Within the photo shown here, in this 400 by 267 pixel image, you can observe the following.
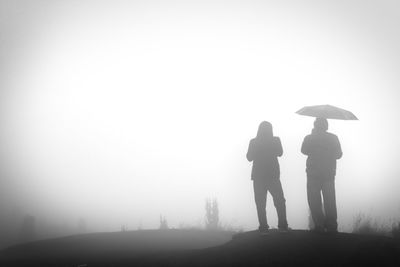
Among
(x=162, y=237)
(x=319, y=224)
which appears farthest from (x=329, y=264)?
(x=162, y=237)

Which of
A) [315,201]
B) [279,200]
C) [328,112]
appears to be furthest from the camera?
[279,200]

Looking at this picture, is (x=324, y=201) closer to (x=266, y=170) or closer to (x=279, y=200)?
(x=279, y=200)

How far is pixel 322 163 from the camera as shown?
376 inches

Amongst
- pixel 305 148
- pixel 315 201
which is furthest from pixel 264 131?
pixel 315 201

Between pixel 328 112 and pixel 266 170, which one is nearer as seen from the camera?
pixel 328 112

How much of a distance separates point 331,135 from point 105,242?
8369 mm

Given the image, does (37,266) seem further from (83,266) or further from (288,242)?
(288,242)

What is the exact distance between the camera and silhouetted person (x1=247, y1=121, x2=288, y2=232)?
32.5ft

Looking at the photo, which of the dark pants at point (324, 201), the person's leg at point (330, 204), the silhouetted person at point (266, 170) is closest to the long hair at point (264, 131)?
the silhouetted person at point (266, 170)

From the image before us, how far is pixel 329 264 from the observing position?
271 inches

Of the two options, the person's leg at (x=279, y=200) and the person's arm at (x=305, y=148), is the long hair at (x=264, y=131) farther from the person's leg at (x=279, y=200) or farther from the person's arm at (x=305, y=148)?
the person's leg at (x=279, y=200)

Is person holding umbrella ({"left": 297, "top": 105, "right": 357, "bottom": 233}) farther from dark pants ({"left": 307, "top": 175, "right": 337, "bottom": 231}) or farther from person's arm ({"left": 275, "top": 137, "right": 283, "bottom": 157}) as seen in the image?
person's arm ({"left": 275, "top": 137, "right": 283, "bottom": 157})

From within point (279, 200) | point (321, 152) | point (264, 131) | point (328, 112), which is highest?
point (328, 112)

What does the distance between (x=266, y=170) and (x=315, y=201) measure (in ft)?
4.95
